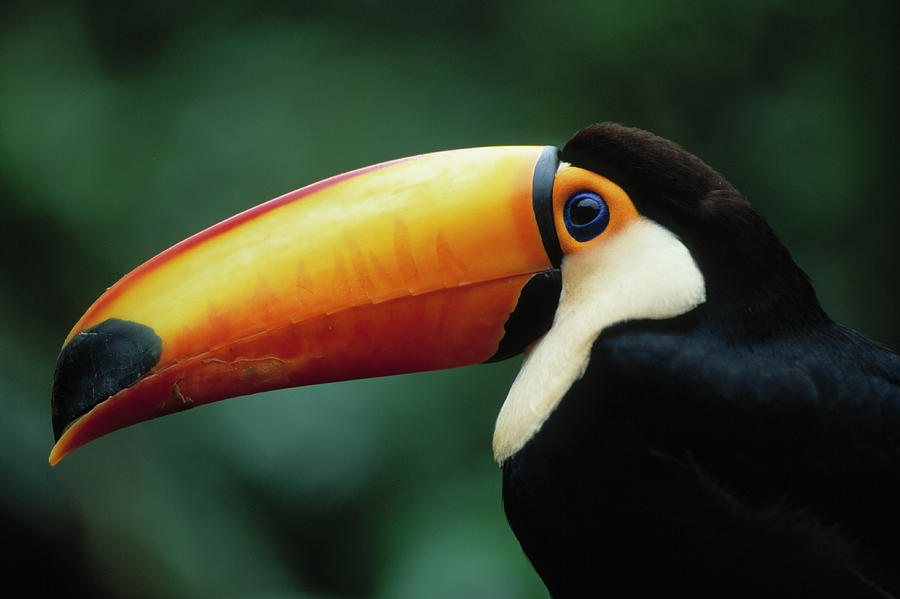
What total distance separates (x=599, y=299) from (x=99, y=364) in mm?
680

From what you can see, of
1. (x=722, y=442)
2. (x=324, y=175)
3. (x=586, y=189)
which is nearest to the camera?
(x=722, y=442)

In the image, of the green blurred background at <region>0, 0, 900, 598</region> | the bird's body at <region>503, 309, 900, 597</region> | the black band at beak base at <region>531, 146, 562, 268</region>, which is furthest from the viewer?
the green blurred background at <region>0, 0, 900, 598</region>

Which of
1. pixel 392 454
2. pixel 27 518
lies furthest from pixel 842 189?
pixel 27 518

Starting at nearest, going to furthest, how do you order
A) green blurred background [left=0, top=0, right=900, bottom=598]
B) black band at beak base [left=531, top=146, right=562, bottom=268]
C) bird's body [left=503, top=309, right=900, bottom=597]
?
bird's body [left=503, top=309, right=900, bottom=597] < black band at beak base [left=531, top=146, right=562, bottom=268] < green blurred background [left=0, top=0, right=900, bottom=598]

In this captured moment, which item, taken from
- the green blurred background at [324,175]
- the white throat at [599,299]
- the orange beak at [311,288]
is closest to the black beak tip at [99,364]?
the orange beak at [311,288]

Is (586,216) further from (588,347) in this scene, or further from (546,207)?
(588,347)

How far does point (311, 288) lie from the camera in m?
1.36

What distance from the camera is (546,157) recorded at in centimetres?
140

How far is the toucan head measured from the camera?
1.29m

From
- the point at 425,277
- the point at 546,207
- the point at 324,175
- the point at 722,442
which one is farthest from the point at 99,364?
the point at 324,175

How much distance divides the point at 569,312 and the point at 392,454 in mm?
1455

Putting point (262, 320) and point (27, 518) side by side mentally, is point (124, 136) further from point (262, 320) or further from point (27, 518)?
point (262, 320)

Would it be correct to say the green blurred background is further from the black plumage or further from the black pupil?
the black pupil

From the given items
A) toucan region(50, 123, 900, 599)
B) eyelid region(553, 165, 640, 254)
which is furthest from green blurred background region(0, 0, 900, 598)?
eyelid region(553, 165, 640, 254)
